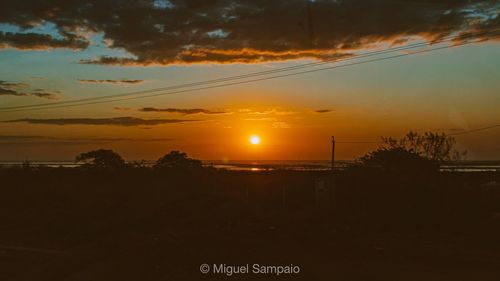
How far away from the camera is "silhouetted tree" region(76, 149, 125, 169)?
7050 cm

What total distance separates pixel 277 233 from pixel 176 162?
1858 inches

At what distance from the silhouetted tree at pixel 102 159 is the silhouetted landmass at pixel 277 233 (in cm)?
3303

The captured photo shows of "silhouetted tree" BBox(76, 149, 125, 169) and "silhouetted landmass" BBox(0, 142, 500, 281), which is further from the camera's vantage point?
"silhouetted tree" BBox(76, 149, 125, 169)

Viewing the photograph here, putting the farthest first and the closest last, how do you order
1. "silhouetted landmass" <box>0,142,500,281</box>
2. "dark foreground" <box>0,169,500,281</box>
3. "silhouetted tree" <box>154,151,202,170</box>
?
1. "silhouetted tree" <box>154,151,202,170</box>
2. "silhouetted landmass" <box>0,142,500,281</box>
3. "dark foreground" <box>0,169,500,281</box>

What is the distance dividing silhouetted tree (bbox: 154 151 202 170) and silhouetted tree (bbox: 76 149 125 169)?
21.3 ft

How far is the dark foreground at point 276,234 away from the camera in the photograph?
45.9 feet

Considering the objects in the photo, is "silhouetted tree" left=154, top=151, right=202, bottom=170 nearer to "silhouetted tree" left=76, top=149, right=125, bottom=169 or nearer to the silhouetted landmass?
"silhouetted tree" left=76, top=149, right=125, bottom=169

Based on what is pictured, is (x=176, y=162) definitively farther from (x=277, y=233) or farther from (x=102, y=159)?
(x=277, y=233)

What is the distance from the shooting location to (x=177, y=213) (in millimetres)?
26547

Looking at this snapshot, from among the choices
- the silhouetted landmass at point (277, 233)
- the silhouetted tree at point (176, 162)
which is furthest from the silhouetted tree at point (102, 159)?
the silhouetted landmass at point (277, 233)

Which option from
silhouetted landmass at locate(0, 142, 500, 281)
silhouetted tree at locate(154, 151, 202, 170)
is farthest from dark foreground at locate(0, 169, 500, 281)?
silhouetted tree at locate(154, 151, 202, 170)

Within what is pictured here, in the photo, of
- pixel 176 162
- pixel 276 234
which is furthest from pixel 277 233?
pixel 176 162

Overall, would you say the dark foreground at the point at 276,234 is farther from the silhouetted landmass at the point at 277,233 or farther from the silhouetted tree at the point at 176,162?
the silhouetted tree at the point at 176,162

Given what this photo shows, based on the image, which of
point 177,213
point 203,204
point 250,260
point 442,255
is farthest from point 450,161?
→ point 250,260
